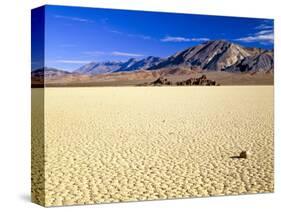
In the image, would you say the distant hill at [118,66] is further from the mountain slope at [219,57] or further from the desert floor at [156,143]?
the desert floor at [156,143]

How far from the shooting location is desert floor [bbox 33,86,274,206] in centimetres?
773

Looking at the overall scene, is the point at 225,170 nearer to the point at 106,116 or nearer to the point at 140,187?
the point at 140,187

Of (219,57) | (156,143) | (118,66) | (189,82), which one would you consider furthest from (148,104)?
(118,66)

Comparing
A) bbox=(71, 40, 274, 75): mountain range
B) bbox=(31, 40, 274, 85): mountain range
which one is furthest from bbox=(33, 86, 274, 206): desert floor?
bbox=(71, 40, 274, 75): mountain range

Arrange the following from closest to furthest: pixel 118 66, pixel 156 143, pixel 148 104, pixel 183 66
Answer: pixel 118 66 → pixel 183 66 → pixel 156 143 → pixel 148 104

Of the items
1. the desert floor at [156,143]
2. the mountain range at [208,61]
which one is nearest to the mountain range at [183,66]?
the mountain range at [208,61]

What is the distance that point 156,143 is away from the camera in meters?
9.23

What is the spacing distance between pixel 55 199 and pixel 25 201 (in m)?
0.57

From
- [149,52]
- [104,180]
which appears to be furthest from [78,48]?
[104,180]

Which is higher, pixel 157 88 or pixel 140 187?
pixel 157 88

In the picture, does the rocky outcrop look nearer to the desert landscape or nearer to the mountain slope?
the desert landscape

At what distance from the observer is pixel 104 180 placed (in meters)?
7.90

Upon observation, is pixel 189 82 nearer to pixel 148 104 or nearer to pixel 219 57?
pixel 219 57

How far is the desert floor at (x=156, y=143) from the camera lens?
7734 millimetres
